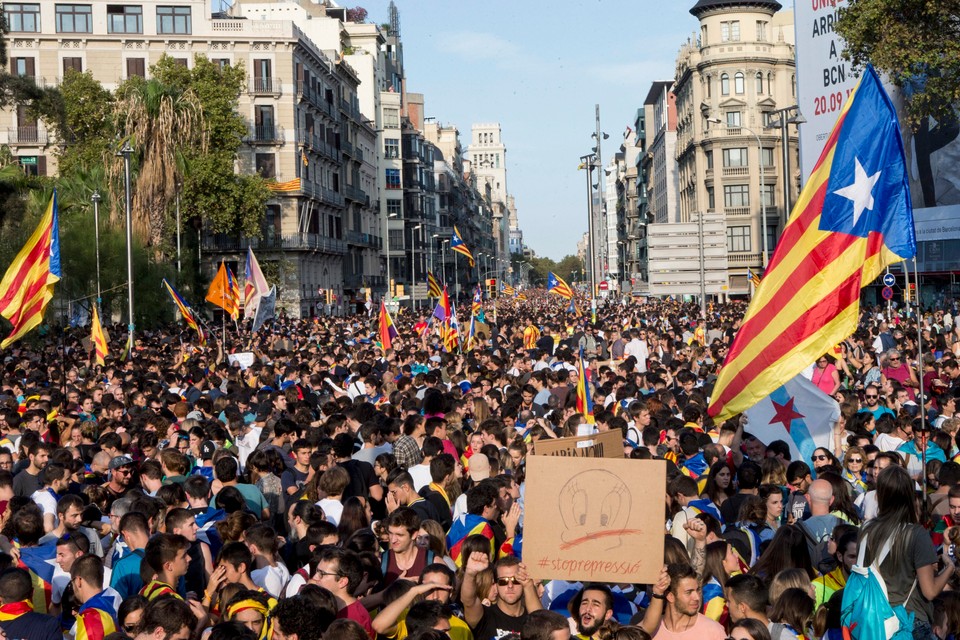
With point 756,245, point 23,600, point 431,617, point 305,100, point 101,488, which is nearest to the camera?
point 431,617

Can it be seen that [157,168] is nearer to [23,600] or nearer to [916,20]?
[916,20]

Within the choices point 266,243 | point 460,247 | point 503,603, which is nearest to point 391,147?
point 266,243

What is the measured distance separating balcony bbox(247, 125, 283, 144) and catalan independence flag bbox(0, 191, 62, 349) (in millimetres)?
48361

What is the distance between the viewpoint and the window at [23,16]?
62.4 m

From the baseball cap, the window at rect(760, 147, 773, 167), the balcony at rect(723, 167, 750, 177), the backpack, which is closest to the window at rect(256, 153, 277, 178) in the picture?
the balcony at rect(723, 167, 750, 177)

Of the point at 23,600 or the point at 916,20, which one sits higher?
the point at 916,20

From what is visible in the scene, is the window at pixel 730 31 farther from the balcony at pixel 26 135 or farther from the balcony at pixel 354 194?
the balcony at pixel 26 135

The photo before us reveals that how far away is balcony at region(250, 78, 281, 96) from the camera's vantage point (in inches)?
2576

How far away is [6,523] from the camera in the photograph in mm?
8117

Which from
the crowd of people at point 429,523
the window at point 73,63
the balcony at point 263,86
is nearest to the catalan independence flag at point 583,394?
the crowd of people at point 429,523

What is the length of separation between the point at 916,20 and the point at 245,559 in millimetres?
22675

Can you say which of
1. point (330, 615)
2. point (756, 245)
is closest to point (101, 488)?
point (330, 615)

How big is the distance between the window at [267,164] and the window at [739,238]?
30.6 meters

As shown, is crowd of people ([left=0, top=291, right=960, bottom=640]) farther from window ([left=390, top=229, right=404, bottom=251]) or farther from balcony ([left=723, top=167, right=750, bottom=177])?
window ([left=390, top=229, right=404, bottom=251])
